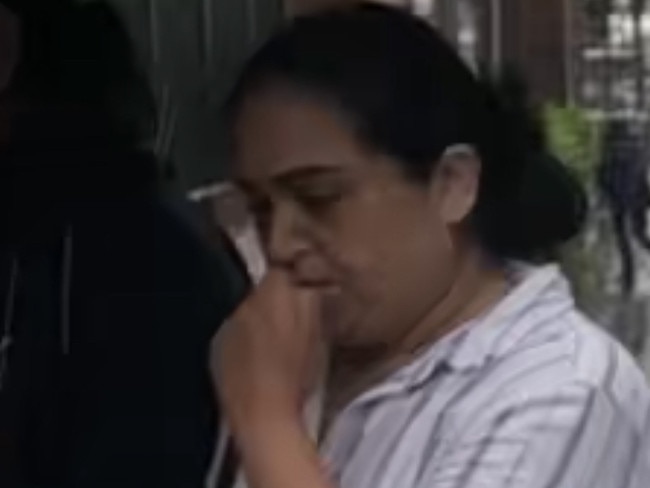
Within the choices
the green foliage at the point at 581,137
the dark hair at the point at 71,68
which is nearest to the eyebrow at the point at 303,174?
the dark hair at the point at 71,68

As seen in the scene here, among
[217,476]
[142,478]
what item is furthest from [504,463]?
[142,478]

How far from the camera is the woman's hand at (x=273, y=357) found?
5.36 ft

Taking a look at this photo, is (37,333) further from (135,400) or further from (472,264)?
(472,264)

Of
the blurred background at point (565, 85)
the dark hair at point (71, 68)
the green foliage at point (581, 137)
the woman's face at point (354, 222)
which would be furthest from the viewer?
the green foliage at point (581, 137)

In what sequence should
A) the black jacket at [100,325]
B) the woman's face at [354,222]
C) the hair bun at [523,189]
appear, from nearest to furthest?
the woman's face at [354,222]
the hair bun at [523,189]
the black jacket at [100,325]

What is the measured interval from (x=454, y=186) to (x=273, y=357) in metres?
0.21

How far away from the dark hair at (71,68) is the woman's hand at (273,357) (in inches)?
34.4

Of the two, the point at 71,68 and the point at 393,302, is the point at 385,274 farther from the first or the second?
the point at 71,68

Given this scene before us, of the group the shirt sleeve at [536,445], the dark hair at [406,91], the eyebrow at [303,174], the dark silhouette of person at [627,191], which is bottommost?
the dark silhouette of person at [627,191]

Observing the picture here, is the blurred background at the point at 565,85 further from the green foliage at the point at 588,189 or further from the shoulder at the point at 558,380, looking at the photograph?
the shoulder at the point at 558,380

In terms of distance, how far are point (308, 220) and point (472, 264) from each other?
15 cm

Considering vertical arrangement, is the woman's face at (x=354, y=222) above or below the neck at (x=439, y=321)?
above

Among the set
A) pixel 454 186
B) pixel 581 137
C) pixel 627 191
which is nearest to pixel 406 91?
pixel 454 186

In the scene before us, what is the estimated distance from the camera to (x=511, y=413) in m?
1.57
